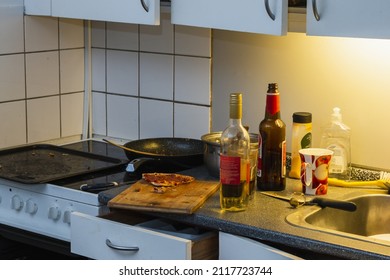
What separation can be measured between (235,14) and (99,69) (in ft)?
3.13

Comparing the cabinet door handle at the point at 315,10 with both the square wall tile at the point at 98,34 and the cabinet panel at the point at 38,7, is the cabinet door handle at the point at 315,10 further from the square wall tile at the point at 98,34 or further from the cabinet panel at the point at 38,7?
the square wall tile at the point at 98,34

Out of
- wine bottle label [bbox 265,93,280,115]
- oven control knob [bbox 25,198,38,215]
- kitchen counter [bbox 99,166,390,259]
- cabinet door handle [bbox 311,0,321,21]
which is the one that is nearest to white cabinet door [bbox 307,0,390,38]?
cabinet door handle [bbox 311,0,321,21]

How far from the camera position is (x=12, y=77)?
2.88m

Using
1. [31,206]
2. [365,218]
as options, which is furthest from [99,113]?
[365,218]

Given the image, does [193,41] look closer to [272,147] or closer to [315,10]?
[272,147]

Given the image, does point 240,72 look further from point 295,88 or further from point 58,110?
point 58,110

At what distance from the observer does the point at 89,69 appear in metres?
3.16

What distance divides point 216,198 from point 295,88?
51 cm

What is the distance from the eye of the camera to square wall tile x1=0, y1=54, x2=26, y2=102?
285 centimetres

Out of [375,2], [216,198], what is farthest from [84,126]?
[375,2]

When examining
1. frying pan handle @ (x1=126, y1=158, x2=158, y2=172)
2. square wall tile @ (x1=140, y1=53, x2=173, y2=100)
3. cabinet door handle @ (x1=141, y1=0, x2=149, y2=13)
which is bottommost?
frying pan handle @ (x1=126, y1=158, x2=158, y2=172)

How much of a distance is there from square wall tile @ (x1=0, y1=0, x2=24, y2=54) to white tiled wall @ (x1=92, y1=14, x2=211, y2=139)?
333 mm

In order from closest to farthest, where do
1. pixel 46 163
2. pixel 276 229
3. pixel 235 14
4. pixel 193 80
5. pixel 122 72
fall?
pixel 276 229
pixel 235 14
pixel 46 163
pixel 193 80
pixel 122 72

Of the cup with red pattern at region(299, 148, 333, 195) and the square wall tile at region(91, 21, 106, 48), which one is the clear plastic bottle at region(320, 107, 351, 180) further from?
the square wall tile at region(91, 21, 106, 48)
